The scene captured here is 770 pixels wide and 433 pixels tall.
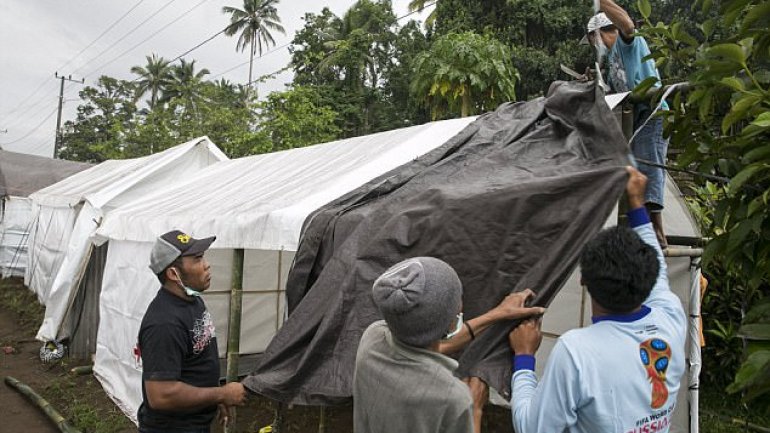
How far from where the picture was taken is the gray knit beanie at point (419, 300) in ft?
4.83

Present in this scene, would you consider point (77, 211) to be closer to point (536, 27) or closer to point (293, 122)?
point (293, 122)

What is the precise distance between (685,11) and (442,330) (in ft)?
63.4

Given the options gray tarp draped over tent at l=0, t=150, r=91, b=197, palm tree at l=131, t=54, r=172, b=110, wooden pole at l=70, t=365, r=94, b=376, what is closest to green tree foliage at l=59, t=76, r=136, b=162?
palm tree at l=131, t=54, r=172, b=110

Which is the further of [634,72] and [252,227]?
[252,227]

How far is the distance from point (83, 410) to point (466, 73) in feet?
37.6

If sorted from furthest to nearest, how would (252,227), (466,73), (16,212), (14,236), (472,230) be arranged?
(14,236) < (16,212) < (466,73) < (252,227) < (472,230)

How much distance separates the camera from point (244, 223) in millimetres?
3828

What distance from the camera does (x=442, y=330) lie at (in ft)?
5.01

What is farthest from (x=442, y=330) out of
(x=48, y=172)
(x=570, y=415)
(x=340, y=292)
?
(x=48, y=172)

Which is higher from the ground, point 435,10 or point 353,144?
point 435,10

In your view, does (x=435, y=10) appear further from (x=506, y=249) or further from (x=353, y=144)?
(x=506, y=249)

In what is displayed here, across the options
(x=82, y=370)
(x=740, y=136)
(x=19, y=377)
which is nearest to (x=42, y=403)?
(x=82, y=370)

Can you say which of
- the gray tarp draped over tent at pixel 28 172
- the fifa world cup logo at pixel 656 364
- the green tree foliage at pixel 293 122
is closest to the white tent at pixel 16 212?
the gray tarp draped over tent at pixel 28 172

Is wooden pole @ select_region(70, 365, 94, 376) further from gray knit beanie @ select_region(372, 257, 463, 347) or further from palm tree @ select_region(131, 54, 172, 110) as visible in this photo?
palm tree @ select_region(131, 54, 172, 110)
